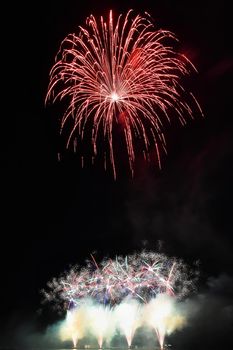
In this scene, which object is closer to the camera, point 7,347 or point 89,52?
point 89,52

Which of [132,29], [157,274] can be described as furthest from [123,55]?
[157,274]

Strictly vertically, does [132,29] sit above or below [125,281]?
above

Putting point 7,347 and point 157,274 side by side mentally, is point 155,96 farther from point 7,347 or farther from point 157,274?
point 7,347

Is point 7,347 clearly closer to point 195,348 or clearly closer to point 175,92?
point 195,348

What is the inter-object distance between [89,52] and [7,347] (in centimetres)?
14077

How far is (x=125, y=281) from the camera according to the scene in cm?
5103

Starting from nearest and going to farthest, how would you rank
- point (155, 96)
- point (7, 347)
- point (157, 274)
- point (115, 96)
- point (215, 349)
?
1. point (115, 96)
2. point (155, 96)
3. point (157, 274)
4. point (7, 347)
5. point (215, 349)

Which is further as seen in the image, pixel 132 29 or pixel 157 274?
pixel 157 274

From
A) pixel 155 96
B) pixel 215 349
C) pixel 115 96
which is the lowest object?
pixel 115 96

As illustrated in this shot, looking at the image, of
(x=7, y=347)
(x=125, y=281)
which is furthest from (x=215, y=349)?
(x=125, y=281)

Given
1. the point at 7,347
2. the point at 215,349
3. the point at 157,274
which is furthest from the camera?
the point at 215,349

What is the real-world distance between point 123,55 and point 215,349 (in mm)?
161516

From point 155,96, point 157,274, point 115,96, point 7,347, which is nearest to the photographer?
point 115,96

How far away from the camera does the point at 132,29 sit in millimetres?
28609
